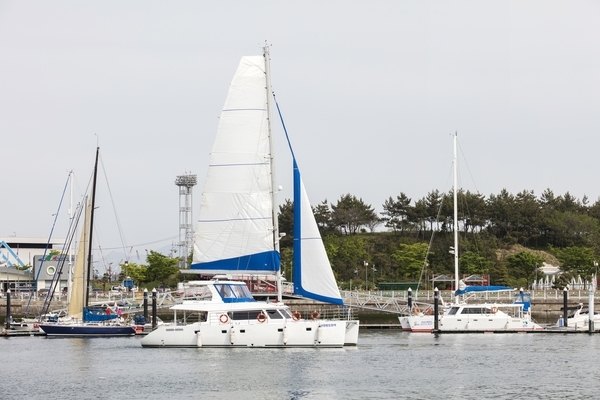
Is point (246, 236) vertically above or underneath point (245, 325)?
above

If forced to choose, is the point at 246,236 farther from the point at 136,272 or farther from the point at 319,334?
the point at 136,272

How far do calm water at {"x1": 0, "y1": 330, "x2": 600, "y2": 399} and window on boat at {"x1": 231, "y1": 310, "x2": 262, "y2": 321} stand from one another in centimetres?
165

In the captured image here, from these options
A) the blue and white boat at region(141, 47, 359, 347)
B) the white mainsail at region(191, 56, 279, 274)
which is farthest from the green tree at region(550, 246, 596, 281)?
the white mainsail at region(191, 56, 279, 274)

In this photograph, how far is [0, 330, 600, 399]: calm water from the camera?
38.2m

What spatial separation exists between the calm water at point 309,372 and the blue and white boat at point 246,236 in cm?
103

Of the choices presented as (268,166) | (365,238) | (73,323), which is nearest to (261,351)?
(268,166)

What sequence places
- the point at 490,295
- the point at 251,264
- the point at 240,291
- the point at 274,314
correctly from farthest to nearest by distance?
the point at 490,295 < the point at 251,264 < the point at 240,291 < the point at 274,314

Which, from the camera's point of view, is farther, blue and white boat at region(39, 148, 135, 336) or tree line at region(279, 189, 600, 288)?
tree line at region(279, 189, 600, 288)

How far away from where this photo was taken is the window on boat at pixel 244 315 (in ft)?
163

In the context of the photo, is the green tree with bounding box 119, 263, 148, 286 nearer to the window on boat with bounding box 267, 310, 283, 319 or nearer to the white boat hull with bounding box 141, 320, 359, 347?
the white boat hull with bounding box 141, 320, 359, 347

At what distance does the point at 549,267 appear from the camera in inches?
4353

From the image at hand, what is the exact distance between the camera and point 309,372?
139 feet

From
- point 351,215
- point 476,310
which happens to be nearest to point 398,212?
point 351,215

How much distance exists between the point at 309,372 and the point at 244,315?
8119 mm
